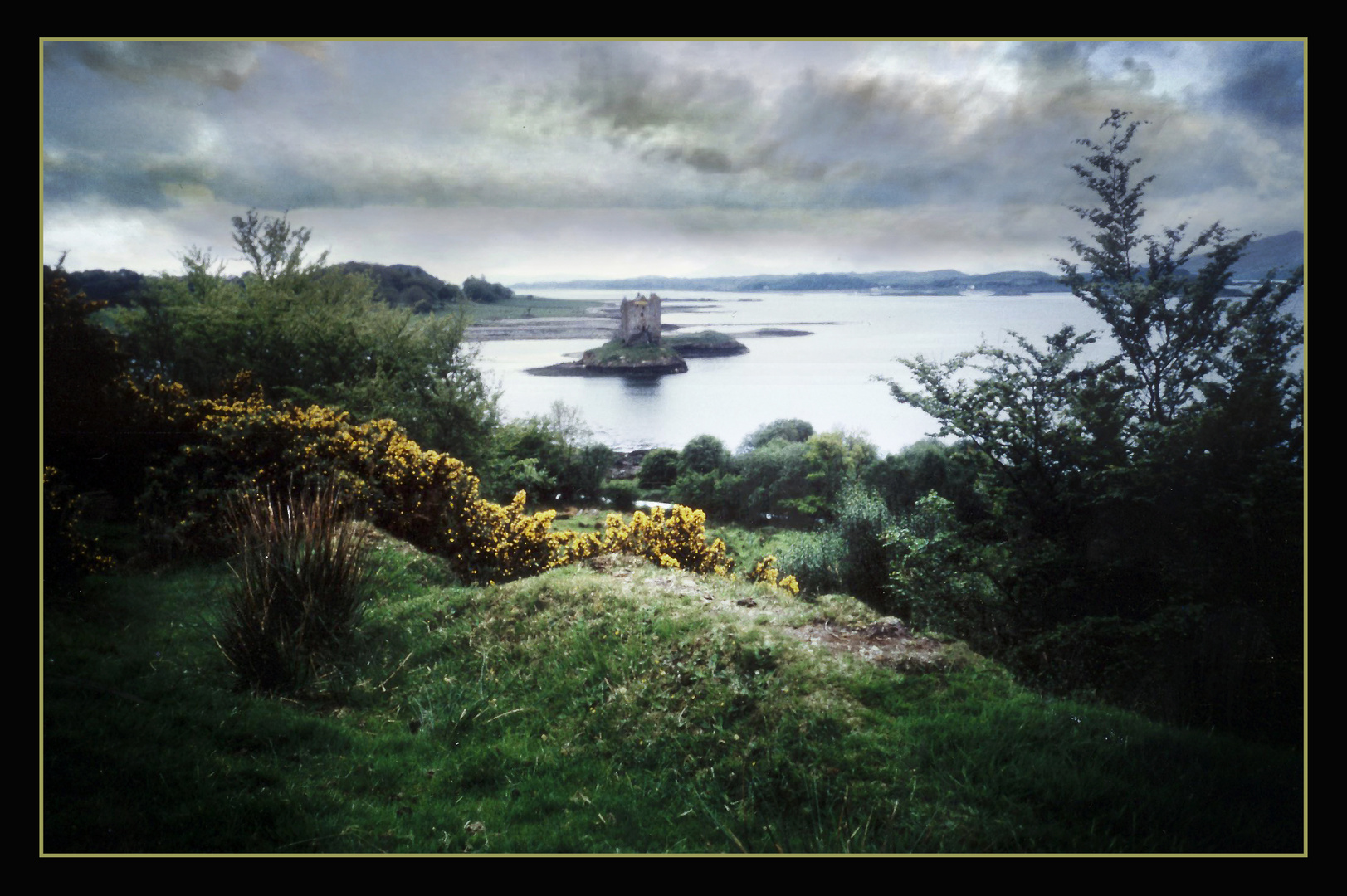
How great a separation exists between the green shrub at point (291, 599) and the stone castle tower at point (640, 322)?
2.17 meters

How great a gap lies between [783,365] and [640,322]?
1031mm

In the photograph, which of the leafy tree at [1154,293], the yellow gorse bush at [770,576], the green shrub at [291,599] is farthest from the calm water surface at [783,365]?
the green shrub at [291,599]

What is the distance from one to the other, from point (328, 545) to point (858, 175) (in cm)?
351

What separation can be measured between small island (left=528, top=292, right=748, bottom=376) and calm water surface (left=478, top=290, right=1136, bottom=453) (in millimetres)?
55

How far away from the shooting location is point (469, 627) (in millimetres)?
4074

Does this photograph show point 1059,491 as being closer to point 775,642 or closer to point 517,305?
point 775,642

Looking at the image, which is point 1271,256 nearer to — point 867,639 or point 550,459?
point 867,639

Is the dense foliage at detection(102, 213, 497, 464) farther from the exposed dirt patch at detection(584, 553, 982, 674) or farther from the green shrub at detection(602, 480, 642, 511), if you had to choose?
the exposed dirt patch at detection(584, 553, 982, 674)

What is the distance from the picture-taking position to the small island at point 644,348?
4.81m

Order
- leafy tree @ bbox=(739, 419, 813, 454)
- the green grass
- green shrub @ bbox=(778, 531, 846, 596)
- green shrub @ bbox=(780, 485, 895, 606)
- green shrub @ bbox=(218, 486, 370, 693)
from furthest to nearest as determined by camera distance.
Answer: leafy tree @ bbox=(739, 419, 813, 454) → green shrub @ bbox=(778, 531, 846, 596) → green shrub @ bbox=(780, 485, 895, 606) → green shrub @ bbox=(218, 486, 370, 693) → the green grass

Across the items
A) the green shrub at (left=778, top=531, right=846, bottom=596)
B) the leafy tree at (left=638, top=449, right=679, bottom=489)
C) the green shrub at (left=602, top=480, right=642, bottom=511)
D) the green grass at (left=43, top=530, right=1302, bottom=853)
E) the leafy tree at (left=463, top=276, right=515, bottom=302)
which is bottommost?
Answer: the green grass at (left=43, top=530, right=1302, bottom=853)

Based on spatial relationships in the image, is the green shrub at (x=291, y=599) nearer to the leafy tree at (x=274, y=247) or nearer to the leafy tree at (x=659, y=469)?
the leafy tree at (x=274, y=247)

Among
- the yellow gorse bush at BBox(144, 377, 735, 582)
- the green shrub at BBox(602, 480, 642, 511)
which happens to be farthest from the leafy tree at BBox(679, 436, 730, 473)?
the green shrub at BBox(602, 480, 642, 511)

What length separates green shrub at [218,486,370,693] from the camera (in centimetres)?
349
